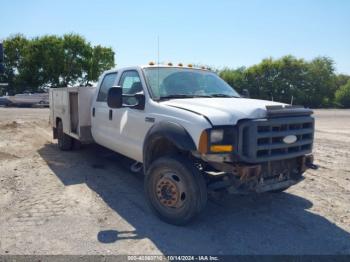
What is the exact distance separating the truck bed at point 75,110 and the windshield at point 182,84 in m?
2.31

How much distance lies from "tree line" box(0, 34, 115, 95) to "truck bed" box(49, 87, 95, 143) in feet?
116

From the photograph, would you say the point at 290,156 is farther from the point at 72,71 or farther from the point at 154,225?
the point at 72,71

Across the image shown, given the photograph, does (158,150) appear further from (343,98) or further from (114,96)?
(343,98)

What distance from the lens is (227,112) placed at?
3.84m

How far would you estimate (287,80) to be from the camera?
41.2 meters

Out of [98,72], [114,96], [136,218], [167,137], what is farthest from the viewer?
[98,72]

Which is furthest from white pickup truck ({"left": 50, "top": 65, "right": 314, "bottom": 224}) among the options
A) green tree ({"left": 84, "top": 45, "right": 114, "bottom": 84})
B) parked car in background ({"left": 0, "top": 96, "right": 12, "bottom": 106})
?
green tree ({"left": 84, "top": 45, "right": 114, "bottom": 84})

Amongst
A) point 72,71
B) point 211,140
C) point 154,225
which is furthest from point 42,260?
point 72,71

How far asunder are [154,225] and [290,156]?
1908mm

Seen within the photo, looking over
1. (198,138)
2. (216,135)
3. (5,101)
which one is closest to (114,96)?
Result: (198,138)

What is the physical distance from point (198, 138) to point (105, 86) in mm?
3173

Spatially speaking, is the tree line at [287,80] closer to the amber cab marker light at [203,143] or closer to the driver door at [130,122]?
the driver door at [130,122]

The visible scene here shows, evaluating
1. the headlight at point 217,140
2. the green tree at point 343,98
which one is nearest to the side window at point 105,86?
the headlight at point 217,140

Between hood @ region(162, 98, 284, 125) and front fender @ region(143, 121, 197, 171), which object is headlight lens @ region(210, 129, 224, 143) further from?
front fender @ region(143, 121, 197, 171)
